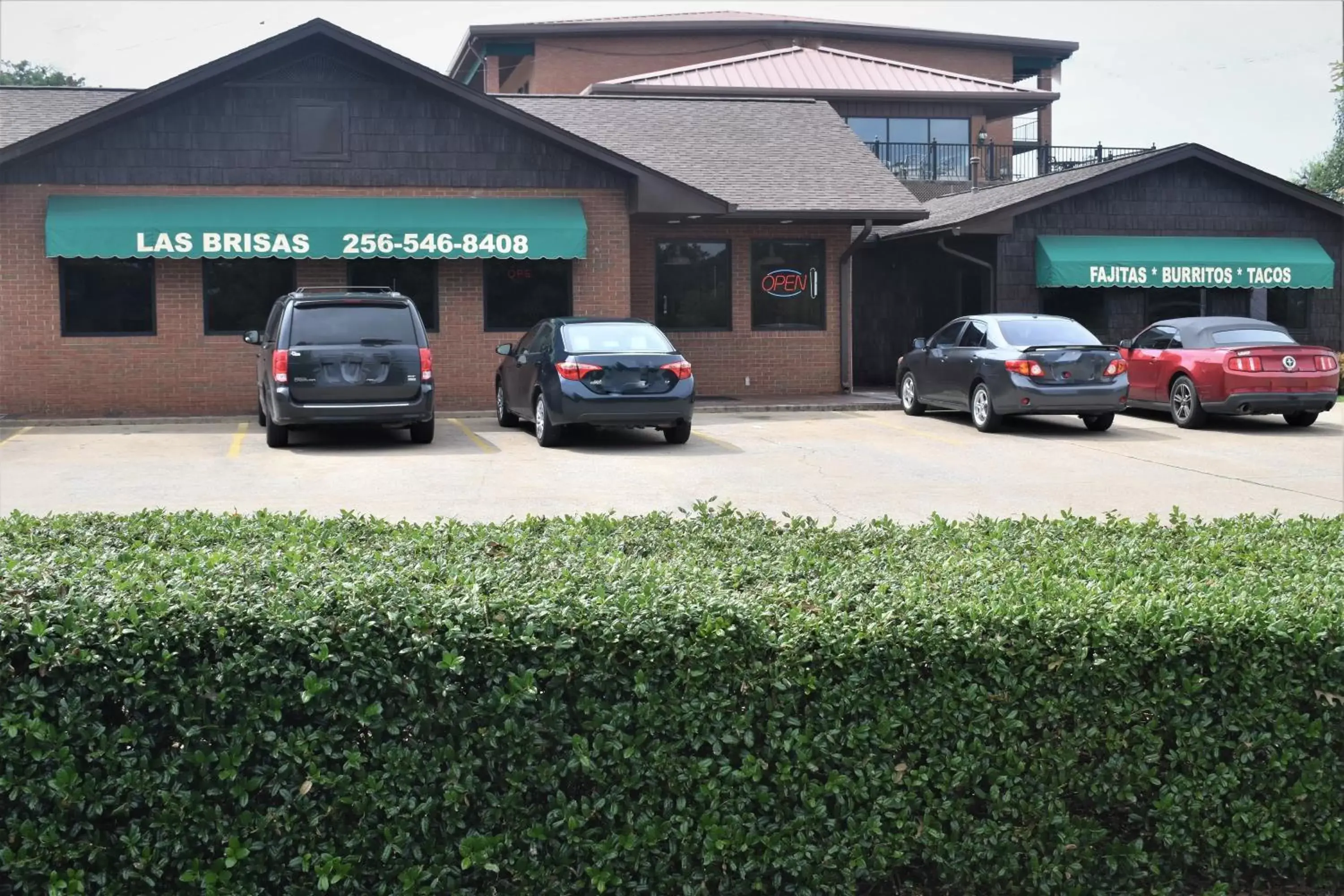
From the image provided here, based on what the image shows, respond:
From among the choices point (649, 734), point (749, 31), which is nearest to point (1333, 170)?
point (749, 31)

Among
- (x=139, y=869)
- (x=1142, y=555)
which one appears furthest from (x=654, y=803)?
(x=1142, y=555)

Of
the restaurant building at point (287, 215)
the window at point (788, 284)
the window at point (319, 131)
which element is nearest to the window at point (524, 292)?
the restaurant building at point (287, 215)

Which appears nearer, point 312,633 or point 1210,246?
point 312,633

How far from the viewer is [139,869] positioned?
12.7 ft

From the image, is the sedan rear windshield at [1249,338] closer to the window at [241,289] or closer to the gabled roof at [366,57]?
the gabled roof at [366,57]

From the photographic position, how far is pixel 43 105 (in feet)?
83.1

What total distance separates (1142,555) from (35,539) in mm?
3924

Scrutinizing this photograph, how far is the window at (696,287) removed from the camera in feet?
84.8

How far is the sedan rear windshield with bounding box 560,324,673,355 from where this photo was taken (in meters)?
17.8

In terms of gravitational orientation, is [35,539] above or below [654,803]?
above

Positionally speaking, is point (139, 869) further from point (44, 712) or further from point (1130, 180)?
point (1130, 180)

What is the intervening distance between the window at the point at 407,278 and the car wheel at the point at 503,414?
325cm

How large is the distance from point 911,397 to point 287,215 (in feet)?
32.4

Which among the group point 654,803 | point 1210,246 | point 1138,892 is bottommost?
point 1138,892
